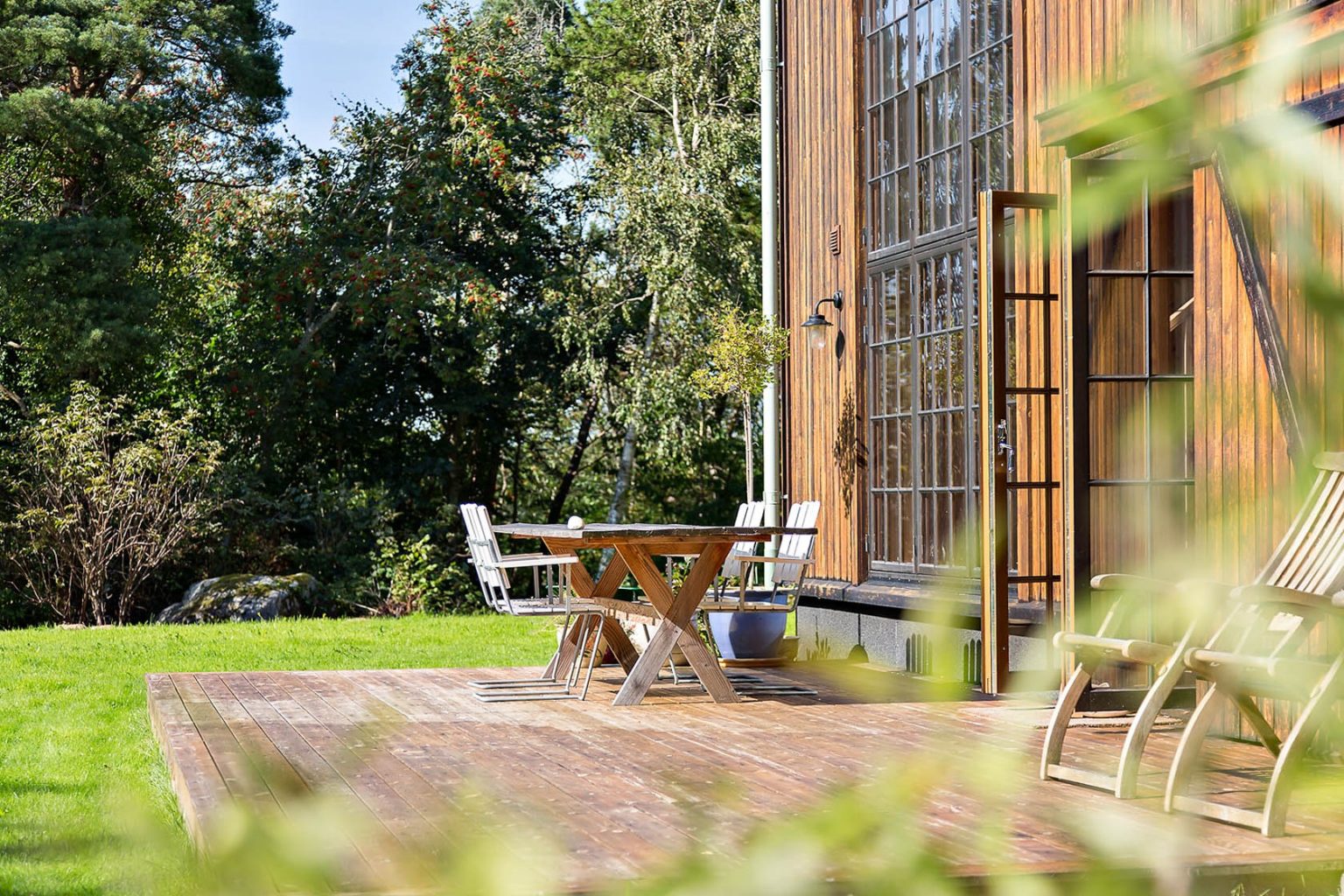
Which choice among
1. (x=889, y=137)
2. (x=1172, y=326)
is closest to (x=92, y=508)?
(x=889, y=137)

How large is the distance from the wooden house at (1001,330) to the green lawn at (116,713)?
239 cm

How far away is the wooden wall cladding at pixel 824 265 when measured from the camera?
9023 mm

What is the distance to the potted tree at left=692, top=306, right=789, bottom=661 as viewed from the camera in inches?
324

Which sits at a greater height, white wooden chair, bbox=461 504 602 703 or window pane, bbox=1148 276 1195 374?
window pane, bbox=1148 276 1195 374

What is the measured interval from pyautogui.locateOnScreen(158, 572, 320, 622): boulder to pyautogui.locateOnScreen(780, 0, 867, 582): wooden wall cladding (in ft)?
→ 19.6

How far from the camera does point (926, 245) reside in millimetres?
8227

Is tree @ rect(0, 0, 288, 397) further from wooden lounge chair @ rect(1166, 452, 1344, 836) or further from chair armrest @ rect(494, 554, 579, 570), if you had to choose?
wooden lounge chair @ rect(1166, 452, 1344, 836)

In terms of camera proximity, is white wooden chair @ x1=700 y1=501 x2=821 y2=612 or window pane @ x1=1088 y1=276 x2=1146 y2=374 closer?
window pane @ x1=1088 y1=276 x2=1146 y2=374

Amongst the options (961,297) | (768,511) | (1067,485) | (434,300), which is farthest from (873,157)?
(434,300)

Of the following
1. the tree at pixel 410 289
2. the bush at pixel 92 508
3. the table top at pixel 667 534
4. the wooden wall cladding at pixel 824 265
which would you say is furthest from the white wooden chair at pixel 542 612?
the tree at pixel 410 289

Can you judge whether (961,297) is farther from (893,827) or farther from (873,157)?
(893,827)

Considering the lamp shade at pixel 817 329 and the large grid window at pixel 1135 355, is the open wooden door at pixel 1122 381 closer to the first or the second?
the large grid window at pixel 1135 355

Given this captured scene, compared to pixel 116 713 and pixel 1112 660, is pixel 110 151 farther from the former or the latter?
pixel 1112 660

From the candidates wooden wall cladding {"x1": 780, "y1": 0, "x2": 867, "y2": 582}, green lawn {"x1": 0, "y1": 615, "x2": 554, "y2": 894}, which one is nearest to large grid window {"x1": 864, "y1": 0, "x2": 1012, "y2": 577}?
wooden wall cladding {"x1": 780, "y1": 0, "x2": 867, "y2": 582}
